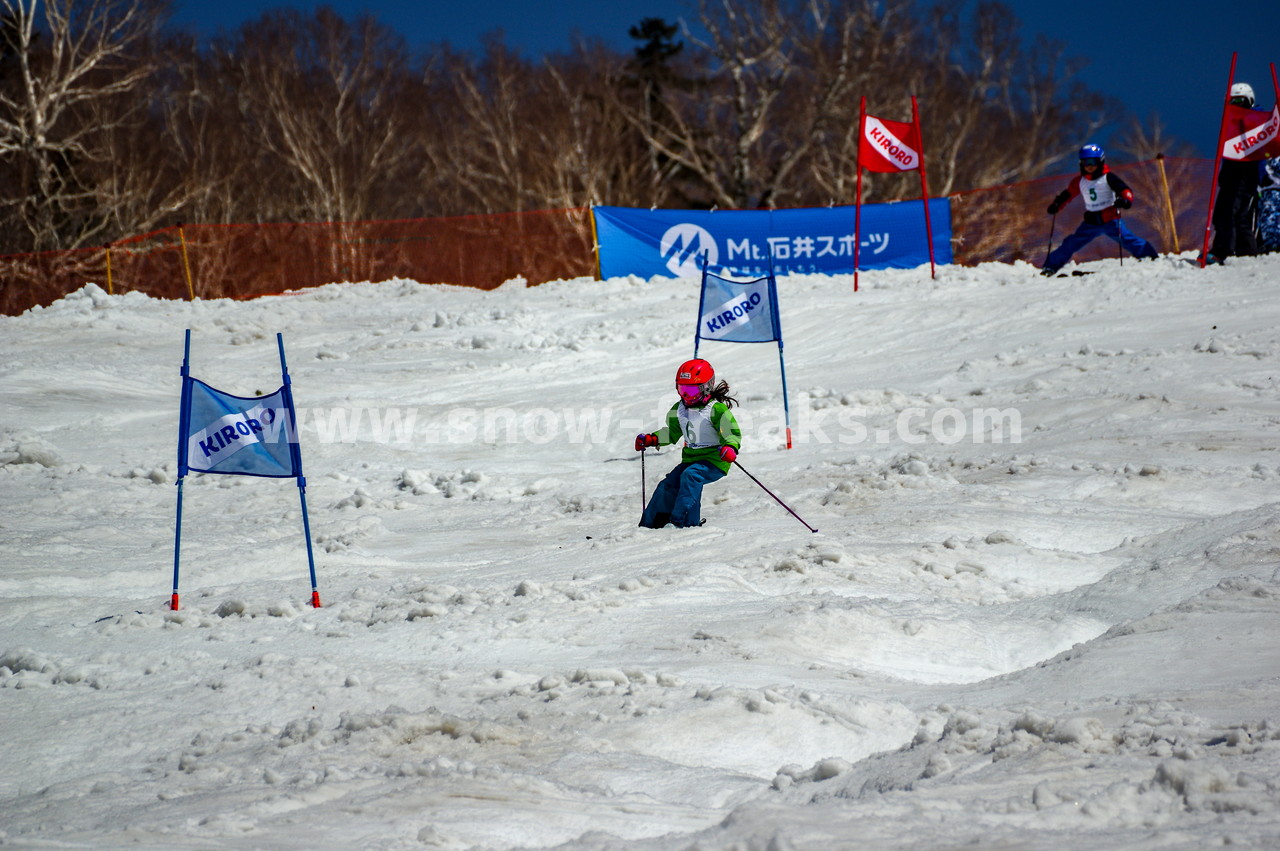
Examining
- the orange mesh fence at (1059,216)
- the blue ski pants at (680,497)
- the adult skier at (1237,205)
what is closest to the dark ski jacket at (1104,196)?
the adult skier at (1237,205)

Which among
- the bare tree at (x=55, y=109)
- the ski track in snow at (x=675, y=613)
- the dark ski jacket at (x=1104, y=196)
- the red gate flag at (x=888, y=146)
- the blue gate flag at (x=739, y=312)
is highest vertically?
the bare tree at (x=55, y=109)

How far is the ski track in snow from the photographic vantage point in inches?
136

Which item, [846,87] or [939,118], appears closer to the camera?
[846,87]

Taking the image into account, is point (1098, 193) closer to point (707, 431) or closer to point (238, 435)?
point (707, 431)

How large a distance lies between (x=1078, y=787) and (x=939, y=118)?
3717 centimetres

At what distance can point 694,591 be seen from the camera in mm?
6195

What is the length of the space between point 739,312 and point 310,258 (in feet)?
42.8

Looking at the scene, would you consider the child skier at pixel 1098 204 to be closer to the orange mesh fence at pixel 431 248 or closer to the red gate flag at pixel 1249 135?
the red gate flag at pixel 1249 135

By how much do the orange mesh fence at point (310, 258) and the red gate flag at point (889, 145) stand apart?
17.8 ft

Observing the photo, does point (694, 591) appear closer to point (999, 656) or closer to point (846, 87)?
point (999, 656)

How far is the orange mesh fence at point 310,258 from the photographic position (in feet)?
64.0

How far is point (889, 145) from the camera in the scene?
1728 centimetres

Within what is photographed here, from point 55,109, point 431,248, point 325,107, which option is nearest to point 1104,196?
point 431,248

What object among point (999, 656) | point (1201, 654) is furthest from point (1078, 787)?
point (999, 656)
